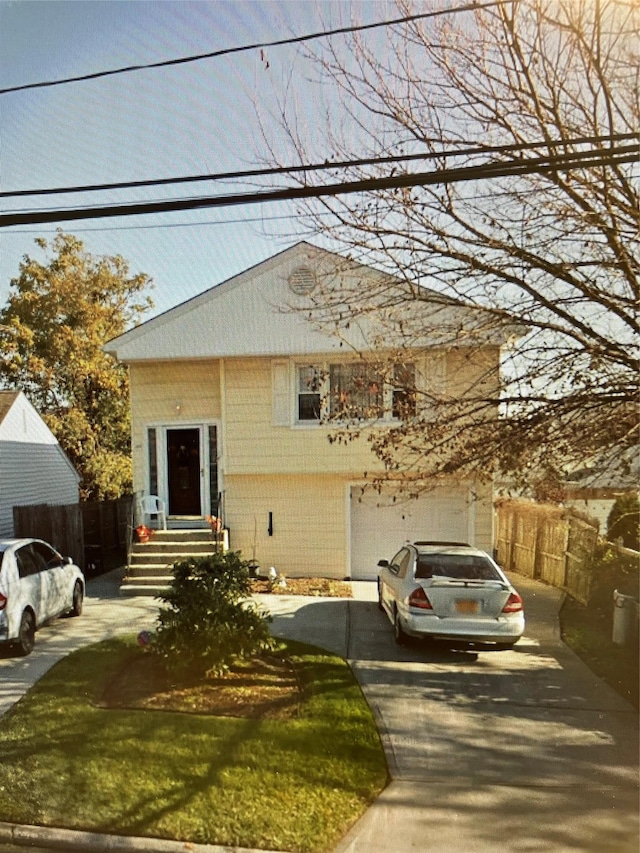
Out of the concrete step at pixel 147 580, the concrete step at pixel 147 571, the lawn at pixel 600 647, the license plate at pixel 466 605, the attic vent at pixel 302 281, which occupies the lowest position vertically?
the lawn at pixel 600 647

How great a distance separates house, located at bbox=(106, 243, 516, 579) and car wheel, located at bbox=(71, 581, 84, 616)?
1.75 metres

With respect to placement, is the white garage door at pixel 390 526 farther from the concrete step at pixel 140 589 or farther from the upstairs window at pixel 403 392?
the concrete step at pixel 140 589

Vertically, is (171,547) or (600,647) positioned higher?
(171,547)

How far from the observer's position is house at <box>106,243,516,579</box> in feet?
21.1

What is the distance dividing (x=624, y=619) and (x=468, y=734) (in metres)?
3.02

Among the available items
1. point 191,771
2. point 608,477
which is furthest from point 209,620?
point 608,477

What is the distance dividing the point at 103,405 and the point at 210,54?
625 centimetres

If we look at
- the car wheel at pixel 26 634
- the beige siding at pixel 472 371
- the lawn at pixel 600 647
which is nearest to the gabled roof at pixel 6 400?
the car wheel at pixel 26 634

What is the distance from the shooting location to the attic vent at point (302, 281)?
246 inches

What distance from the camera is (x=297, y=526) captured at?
671 centimetres

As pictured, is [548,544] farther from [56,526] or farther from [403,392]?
[56,526]

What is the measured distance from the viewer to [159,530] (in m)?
6.89

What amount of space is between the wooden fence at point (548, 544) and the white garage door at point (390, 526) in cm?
73

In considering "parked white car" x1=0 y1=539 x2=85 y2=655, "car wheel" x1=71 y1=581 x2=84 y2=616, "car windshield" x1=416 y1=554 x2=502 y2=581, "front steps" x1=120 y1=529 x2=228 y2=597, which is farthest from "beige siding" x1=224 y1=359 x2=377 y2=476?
"parked white car" x1=0 y1=539 x2=85 y2=655
